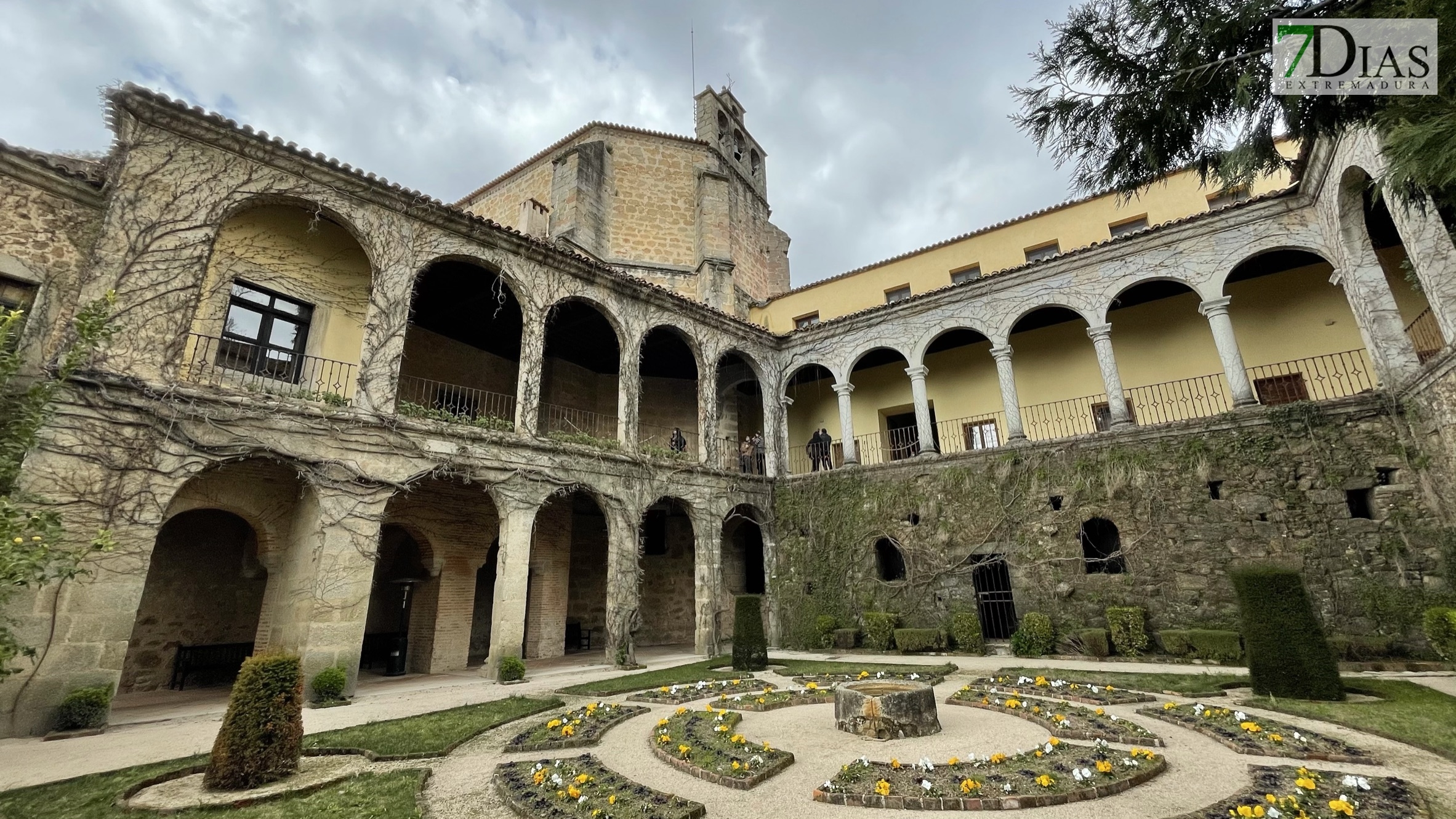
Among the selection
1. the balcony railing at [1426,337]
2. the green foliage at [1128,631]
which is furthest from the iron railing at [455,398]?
the balcony railing at [1426,337]

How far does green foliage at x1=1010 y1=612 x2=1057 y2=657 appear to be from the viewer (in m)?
12.0

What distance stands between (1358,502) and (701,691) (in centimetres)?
1193

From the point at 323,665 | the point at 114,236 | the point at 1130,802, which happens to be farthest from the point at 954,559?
the point at 114,236

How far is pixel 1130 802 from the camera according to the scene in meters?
4.00

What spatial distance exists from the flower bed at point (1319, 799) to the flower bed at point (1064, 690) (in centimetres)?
299

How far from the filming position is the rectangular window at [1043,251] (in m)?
16.8

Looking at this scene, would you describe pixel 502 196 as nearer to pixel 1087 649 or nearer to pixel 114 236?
pixel 114 236

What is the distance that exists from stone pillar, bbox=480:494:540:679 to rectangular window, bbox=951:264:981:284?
13654 millimetres

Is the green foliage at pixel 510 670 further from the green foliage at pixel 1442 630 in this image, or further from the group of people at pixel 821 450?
the green foliage at pixel 1442 630

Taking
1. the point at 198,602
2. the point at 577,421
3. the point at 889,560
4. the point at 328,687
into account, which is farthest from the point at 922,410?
the point at 198,602

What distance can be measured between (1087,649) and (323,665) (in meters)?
13.2

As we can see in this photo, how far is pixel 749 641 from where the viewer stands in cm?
1098

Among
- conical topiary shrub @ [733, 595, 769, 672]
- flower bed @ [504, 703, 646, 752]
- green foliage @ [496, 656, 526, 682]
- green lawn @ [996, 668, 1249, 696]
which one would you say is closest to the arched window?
green lawn @ [996, 668, 1249, 696]

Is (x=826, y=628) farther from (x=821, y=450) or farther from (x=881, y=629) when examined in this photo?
(x=821, y=450)
